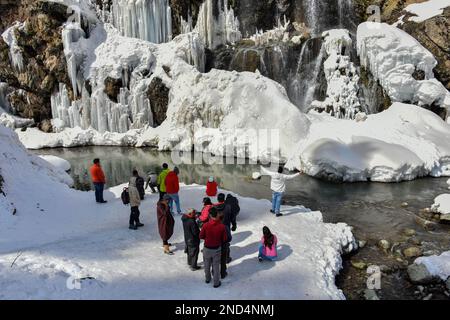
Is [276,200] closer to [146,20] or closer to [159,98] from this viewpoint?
[159,98]

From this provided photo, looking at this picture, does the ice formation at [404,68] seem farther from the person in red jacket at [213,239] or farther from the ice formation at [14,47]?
the ice formation at [14,47]

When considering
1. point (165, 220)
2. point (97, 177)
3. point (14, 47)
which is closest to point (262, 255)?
point (165, 220)

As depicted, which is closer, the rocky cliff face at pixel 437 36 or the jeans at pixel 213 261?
the jeans at pixel 213 261

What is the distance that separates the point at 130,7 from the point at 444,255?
32.5 meters

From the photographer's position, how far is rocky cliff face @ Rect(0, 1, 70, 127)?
32.5m

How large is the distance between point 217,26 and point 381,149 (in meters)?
21.2

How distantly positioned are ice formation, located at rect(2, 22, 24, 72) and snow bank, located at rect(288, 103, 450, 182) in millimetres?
26203

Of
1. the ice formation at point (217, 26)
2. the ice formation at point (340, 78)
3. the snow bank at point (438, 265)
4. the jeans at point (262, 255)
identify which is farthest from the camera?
the ice formation at point (217, 26)

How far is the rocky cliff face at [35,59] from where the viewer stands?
107 feet

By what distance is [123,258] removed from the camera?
845cm

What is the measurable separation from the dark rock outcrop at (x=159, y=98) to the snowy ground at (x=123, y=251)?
18160 millimetres

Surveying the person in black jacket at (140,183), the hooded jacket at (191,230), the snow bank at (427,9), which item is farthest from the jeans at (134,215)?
the snow bank at (427,9)

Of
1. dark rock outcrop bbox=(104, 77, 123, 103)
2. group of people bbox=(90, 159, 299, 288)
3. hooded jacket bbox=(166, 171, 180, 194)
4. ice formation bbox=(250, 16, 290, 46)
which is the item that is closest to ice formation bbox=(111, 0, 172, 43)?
dark rock outcrop bbox=(104, 77, 123, 103)

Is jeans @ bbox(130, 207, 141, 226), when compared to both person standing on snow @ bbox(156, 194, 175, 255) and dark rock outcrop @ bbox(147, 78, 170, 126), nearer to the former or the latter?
person standing on snow @ bbox(156, 194, 175, 255)
